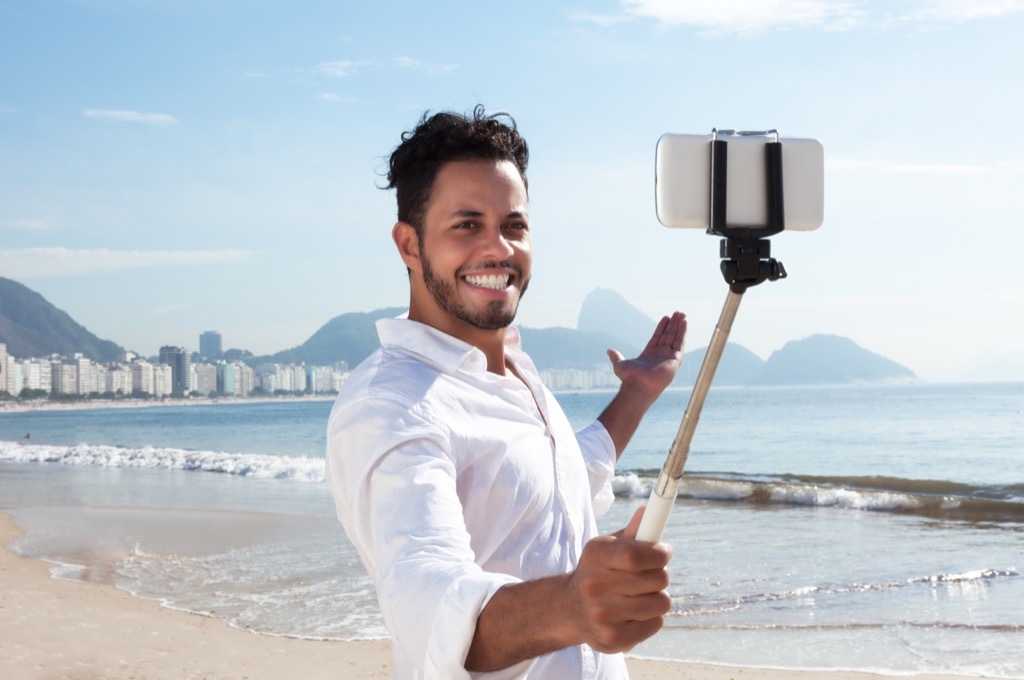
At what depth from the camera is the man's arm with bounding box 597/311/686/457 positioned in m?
2.45

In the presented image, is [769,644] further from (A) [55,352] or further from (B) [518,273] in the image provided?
(A) [55,352]

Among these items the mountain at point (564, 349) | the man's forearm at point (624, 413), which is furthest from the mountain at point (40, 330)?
the man's forearm at point (624, 413)

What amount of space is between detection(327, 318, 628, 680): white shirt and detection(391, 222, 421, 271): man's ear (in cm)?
14

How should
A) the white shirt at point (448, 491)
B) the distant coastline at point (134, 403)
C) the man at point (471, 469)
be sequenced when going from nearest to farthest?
the man at point (471, 469) → the white shirt at point (448, 491) → the distant coastline at point (134, 403)

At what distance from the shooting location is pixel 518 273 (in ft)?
5.99

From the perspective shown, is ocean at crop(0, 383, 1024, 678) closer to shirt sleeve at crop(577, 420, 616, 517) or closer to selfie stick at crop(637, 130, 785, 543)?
shirt sleeve at crop(577, 420, 616, 517)

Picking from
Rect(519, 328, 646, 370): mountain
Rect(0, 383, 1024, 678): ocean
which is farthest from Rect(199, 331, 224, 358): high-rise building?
Rect(0, 383, 1024, 678): ocean

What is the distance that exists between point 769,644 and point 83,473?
19.1 meters

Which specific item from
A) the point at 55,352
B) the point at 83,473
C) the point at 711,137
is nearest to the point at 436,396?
the point at 711,137

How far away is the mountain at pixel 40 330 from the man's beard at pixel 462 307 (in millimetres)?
161499

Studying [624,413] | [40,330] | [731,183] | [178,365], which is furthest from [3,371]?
[731,183]

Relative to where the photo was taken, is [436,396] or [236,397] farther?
[236,397]

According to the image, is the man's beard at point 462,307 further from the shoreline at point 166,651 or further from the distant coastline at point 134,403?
the distant coastline at point 134,403

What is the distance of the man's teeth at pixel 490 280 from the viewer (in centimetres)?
178
